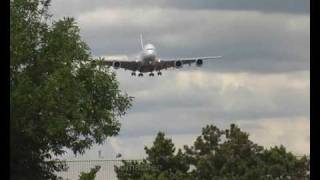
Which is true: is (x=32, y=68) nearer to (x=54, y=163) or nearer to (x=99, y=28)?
(x=54, y=163)

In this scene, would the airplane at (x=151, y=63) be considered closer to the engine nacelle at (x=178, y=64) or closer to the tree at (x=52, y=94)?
the engine nacelle at (x=178, y=64)

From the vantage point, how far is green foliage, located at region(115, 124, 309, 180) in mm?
2035

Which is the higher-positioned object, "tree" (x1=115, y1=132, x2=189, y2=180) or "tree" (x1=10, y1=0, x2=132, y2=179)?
"tree" (x1=10, y1=0, x2=132, y2=179)

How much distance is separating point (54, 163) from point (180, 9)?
70 cm

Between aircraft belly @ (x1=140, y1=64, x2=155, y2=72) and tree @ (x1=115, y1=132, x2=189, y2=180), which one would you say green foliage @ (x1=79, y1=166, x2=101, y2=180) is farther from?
aircraft belly @ (x1=140, y1=64, x2=155, y2=72)

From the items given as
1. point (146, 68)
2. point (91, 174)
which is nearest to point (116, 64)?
point (146, 68)

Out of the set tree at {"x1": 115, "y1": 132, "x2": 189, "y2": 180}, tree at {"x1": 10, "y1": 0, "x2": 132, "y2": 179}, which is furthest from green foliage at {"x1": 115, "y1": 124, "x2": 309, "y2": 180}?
tree at {"x1": 10, "y1": 0, "x2": 132, "y2": 179}

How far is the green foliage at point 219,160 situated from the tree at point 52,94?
219 mm

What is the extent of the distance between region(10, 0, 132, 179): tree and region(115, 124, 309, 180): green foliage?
219mm

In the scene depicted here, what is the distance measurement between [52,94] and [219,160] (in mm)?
752

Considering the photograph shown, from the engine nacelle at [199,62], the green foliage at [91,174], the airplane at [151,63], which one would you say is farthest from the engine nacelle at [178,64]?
the green foliage at [91,174]

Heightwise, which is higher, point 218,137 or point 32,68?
point 32,68
